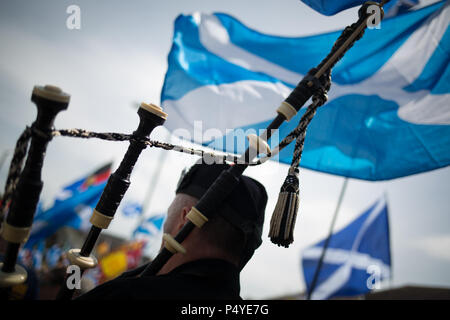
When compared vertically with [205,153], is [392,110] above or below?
above

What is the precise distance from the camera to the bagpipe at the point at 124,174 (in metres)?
1.03

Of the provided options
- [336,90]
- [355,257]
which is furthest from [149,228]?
[336,90]

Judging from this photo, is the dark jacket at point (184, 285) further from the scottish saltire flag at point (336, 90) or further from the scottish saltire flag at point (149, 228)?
the scottish saltire flag at point (149, 228)

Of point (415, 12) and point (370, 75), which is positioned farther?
point (370, 75)

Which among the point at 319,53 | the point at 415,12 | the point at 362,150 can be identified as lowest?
the point at 362,150

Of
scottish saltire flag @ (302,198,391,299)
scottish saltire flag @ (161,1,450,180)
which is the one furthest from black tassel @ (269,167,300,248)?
scottish saltire flag @ (302,198,391,299)

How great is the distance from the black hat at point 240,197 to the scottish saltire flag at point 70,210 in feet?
23.1

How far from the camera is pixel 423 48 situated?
10.6 feet

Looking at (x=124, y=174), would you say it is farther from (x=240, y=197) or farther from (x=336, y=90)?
(x=336, y=90)

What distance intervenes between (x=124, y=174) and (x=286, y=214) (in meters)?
0.78

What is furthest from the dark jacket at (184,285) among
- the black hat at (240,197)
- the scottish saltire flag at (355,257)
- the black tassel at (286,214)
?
the scottish saltire flag at (355,257)
